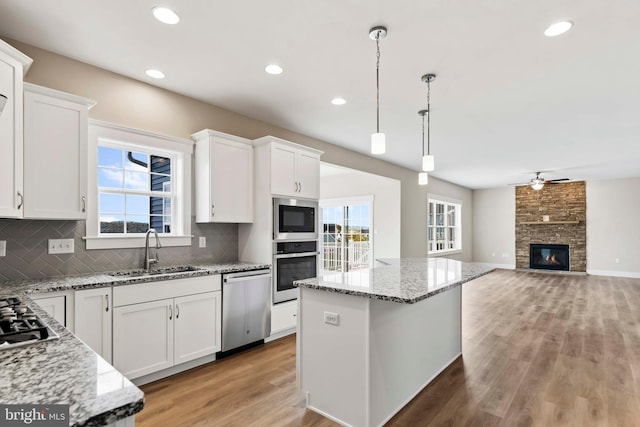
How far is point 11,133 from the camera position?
213 centimetres

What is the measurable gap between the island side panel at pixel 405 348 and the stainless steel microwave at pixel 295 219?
1.75 meters

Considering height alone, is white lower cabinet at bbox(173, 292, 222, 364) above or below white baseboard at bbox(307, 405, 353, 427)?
above

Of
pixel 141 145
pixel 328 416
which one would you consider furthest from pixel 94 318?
pixel 328 416

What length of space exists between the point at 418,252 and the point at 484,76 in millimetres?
5325

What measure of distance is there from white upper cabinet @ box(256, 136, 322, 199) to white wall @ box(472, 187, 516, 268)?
28.2 feet

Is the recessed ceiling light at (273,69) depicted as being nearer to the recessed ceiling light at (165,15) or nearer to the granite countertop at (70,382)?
the recessed ceiling light at (165,15)

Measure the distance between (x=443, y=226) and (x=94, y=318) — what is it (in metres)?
8.69

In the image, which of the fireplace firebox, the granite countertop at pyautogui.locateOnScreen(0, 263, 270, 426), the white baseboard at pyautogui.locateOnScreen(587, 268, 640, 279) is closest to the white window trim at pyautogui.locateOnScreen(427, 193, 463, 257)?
the fireplace firebox

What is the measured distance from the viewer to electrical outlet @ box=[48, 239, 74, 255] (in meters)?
2.64

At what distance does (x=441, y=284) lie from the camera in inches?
85.7

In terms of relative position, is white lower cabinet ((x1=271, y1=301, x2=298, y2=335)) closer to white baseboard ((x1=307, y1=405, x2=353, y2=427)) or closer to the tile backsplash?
the tile backsplash

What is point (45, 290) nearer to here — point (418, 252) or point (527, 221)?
point (418, 252)

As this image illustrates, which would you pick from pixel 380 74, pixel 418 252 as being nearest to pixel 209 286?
pixel 380 74

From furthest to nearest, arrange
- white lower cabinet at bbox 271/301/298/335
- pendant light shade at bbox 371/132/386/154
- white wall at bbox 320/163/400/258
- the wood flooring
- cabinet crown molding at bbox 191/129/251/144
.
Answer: white wall at bbox 320/163/400/258
white lower cabinet at bbox 271/301/298/335
cabinet crown molding at bbox 191/129/251/144
pendant light shade at bbox 371/132/386/154
the wood flooring
